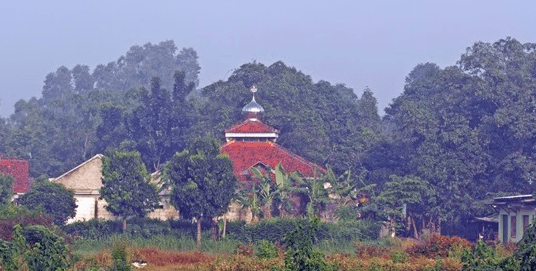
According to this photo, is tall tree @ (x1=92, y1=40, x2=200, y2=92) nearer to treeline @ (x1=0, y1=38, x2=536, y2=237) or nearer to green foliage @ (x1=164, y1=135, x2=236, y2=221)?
treeline @ (x1=0, y1=38, x2=536, y2=237)

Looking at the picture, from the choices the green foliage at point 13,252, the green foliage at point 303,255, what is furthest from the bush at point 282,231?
the green foliage at point 13,252

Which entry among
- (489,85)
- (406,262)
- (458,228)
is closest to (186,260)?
(406,262)

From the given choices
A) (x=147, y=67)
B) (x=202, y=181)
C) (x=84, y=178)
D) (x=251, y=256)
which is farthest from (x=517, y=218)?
(x=147, y=67)

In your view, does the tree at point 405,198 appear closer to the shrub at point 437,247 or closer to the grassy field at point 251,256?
the grassy field at point 251,256

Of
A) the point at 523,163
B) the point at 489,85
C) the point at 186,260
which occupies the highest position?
the point at 489,85

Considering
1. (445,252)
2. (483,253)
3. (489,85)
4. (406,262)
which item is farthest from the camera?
(489,85)

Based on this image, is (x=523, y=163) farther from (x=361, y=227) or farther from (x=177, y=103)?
(x=177, y=103)

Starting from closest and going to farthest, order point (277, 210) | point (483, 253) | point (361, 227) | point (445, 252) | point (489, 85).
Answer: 1. point (483, 253)
2. point (445, 252)
3. point (361, 227)
4. point (277, 210)
5. point (489, 85)

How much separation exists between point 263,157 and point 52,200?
10.8 m

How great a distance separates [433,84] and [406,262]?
29665 millimetres

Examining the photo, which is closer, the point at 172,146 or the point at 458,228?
the point at 458,228

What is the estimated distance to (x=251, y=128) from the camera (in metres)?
55.2

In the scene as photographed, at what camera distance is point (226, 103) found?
60375 millimetres

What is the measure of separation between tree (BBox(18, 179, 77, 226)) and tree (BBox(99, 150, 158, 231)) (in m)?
1.84
